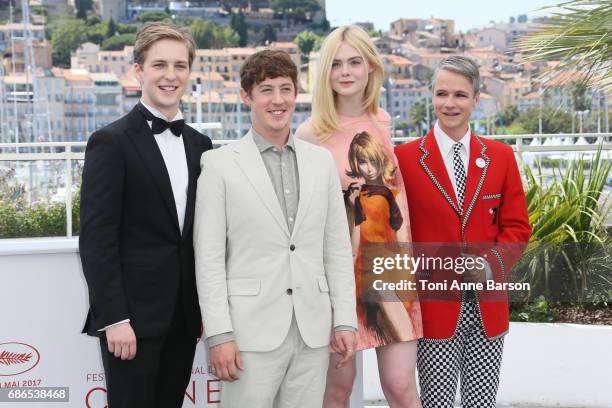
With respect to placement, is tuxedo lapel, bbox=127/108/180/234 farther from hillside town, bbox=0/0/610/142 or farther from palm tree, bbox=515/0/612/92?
hillside town, bbox=0/0/610/142

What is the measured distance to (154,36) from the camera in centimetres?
223

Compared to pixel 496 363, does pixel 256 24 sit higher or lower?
higher

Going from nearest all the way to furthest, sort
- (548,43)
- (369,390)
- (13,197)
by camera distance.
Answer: (369,390) → (548,43) → (13,197)

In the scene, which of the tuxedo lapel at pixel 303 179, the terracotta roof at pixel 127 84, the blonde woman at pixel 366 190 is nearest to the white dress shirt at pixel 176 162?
the tuxedo lapel at pixel 303 179

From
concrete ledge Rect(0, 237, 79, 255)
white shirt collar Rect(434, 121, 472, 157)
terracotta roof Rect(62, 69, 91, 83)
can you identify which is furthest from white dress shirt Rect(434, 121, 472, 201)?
terracotta roof Rect(62, 69, 91, 83)

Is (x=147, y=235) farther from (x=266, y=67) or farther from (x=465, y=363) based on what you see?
(x=465, y=363)

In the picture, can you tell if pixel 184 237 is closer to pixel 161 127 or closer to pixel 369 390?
pixel 161 127

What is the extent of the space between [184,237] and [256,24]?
126 meters

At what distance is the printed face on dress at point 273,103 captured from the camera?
88.0 inches

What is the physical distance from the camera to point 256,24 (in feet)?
411

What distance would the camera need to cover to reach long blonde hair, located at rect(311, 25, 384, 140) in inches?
100.0

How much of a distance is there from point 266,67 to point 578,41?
2942 millimetres

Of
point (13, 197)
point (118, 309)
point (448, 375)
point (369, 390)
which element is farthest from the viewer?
A: point (13, 197)

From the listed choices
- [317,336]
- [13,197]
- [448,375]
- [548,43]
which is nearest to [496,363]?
[448,375]
